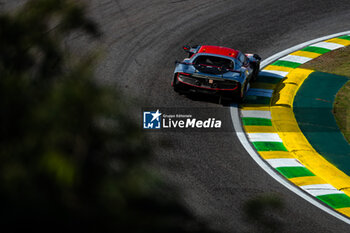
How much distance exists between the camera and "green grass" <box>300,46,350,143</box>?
11.5 metres

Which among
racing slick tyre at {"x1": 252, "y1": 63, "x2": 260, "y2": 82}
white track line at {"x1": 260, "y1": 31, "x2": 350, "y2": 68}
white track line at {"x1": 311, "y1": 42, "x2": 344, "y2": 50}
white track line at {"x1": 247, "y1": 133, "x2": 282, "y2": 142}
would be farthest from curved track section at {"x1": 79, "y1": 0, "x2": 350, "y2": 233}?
racing slick tyre at {"x1": 252, "y1": 63, "x2": 260, "y2": 82}

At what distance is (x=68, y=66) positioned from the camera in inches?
85.7

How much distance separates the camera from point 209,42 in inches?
642

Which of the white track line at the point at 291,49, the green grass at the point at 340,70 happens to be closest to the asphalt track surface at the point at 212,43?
the white track line at the point at 291,49

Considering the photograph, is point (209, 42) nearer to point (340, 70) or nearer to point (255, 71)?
point (255, 71)

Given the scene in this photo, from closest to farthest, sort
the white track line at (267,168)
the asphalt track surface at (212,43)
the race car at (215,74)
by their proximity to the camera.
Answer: the asphalt track surface at (212,43) → the white track line at (267,168) → the race car at (215,74)

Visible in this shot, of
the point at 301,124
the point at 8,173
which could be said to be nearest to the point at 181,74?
the point at 301,124

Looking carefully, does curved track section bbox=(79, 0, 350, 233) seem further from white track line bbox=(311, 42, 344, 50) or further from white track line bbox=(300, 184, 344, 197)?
white track line bbox=(311, 42, 344, 50)

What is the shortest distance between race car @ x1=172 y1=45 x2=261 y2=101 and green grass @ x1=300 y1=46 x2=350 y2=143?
2670 millimetres

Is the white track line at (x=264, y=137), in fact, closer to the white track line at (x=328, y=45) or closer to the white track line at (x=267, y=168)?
the white track line at (x=267, y=168)

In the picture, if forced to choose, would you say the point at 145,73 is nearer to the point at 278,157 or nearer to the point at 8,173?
the point at 278,157

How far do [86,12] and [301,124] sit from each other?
983 cm

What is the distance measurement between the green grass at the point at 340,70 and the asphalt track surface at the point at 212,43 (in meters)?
1.55

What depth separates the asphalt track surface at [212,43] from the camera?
298 inches
